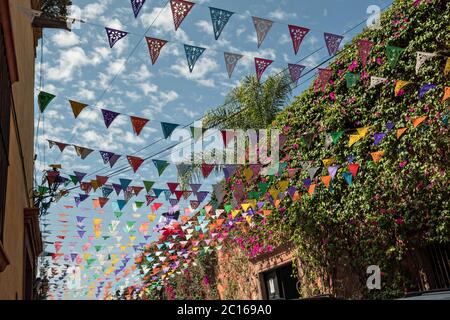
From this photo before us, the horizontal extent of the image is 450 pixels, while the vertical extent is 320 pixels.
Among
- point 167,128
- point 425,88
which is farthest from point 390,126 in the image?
point 167,128

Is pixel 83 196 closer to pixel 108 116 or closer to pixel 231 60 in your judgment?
pixel 108 116

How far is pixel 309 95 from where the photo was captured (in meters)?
12.6

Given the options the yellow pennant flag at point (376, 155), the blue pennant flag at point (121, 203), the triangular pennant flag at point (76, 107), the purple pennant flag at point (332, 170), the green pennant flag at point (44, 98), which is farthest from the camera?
the blue pennant flag at point (121, 203)

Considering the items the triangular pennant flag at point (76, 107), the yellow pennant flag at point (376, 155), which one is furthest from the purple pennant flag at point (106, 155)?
the yellow pennant flag at point (376, 155)

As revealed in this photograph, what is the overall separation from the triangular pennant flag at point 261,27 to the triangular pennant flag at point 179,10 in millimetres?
1015

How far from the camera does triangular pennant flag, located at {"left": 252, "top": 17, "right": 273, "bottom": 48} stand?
7.05 metres

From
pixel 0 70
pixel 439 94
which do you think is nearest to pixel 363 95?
pixel 439 94

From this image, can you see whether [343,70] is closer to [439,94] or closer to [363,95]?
[363,95]

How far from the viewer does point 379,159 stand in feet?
32.4

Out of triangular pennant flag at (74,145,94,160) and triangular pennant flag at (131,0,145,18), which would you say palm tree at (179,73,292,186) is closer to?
triangular pennant flag at (74,145,94,160)

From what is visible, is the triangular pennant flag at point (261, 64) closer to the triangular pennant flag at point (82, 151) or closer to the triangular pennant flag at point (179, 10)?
the triangular pennant flag at point (179, 10)

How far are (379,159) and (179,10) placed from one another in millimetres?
5415

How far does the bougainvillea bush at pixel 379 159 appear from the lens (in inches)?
353

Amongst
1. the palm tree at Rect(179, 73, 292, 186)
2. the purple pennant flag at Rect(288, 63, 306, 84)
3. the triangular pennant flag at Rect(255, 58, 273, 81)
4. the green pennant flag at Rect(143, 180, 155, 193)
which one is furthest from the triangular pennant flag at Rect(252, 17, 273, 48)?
the palm tree at Rect(179, 73, 292, 186)
